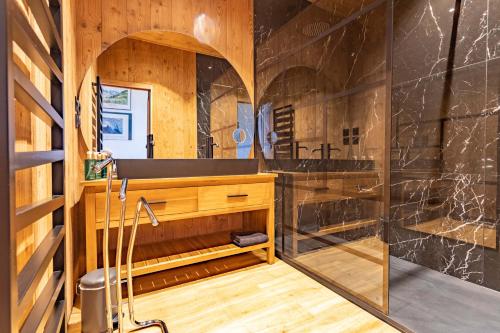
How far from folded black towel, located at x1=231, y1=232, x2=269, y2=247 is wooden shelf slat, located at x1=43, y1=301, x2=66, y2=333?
1148 millimetres

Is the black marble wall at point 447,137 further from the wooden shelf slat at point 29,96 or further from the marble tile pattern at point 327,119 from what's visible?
the wooden shelf slat at point 29,96

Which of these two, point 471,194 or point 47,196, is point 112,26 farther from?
point 471,194

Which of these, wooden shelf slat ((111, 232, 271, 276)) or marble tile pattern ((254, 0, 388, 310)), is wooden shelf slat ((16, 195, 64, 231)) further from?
marble tile pattern ((254, 0, 388, 310))

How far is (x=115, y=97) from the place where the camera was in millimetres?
A: 1829

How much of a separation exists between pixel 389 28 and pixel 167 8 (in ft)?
5.34

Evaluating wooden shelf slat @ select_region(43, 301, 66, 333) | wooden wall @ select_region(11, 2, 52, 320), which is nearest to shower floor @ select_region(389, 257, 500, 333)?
wooden shelf slat @ select_region(43, 301, 66, 333)

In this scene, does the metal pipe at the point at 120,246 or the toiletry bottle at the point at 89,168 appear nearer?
the metal pipe at the point at 120,246

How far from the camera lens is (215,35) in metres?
2.28

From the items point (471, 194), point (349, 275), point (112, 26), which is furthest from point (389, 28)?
point (112, 26)

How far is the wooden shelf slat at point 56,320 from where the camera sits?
958 millimetres

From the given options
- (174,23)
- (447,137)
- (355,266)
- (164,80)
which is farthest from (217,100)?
(447,137)

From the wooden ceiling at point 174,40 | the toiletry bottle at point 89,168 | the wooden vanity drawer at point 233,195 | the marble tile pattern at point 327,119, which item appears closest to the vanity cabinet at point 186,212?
the wooden vanity drawer at point 233,195

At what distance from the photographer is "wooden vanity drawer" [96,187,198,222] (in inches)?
59.7

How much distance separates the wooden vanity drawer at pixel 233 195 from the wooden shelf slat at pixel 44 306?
2.86 feet
